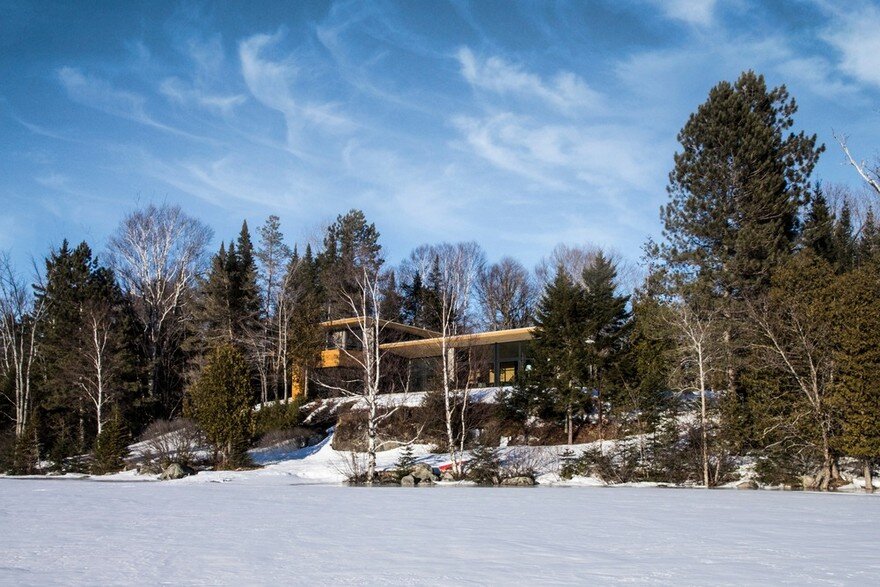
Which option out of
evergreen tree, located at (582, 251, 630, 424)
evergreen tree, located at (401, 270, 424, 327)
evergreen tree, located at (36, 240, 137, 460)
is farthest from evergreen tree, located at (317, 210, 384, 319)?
evergreen tree, located at (582, 251, 630, 424)

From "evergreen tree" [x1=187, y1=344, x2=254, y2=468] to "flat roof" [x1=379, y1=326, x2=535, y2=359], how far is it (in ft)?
25.1

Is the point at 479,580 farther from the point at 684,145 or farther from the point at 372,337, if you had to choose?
the point at 684,145

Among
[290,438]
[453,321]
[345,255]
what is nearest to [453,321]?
[453,321]

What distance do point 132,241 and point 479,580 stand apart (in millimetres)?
41414

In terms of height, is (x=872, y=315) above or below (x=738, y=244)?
below

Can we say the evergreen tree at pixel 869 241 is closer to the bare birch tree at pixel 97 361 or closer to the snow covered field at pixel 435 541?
the snow covered field at pixel 435 541

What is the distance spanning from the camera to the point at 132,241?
4234 cm

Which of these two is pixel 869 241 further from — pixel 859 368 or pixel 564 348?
pixel 859 368

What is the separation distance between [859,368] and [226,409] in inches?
868

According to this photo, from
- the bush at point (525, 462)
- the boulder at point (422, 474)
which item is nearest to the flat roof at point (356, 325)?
the bush at point (525, 462)

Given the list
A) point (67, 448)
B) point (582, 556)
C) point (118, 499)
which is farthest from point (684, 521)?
point (67, 448)

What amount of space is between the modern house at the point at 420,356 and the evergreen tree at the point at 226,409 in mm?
5206

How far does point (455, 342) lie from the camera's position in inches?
1216

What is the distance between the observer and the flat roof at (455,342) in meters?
32.3
